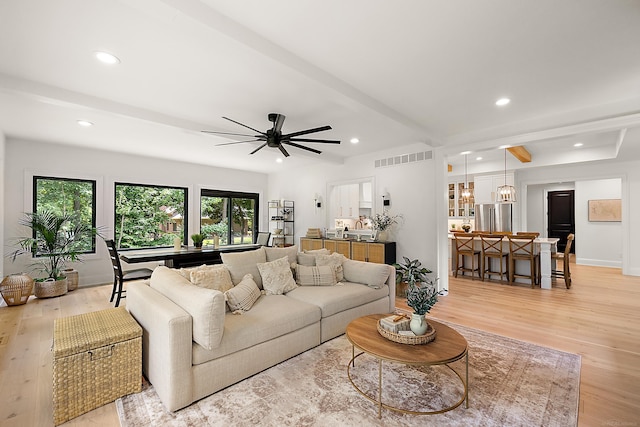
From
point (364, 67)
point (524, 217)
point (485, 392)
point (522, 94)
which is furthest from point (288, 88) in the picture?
point (524, 217)

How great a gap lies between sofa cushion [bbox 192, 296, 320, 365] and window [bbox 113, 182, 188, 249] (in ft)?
15.3

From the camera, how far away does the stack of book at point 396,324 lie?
2.23m

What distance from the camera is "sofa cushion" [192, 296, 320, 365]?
7.21 ft

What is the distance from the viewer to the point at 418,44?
238cm

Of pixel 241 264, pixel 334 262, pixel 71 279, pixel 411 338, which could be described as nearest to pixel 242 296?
pixel 241 264

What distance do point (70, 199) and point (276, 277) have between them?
4874 millimetres

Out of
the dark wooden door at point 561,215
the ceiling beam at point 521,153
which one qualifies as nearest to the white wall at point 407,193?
the ceiling beam at point 521,153

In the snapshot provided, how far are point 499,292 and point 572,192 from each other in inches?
248

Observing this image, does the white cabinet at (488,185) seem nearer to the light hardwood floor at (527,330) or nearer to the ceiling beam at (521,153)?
the ceiling beam at (521,153)

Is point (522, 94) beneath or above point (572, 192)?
above

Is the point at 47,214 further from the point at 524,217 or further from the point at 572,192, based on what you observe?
the point at 572,192

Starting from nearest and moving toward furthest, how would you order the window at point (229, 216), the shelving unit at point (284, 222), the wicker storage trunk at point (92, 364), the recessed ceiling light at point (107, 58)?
the wicker storage trunk at point (92, 364) < the recessed ceiling light at point (107, 58) < the window at point (229, 216) < the shelving unit at point (284, 222)

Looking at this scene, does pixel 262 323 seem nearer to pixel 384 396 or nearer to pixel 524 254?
pixel 384 396

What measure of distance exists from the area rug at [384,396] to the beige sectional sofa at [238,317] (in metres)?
0.14
